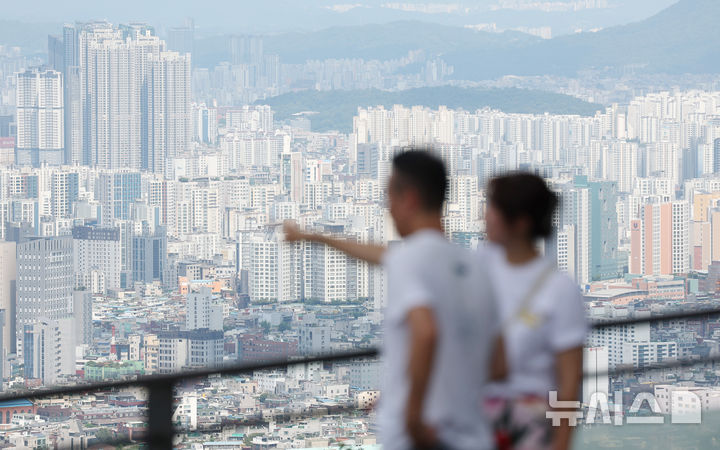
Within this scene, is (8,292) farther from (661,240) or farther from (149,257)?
(661,240)

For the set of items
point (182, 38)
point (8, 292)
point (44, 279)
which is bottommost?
point (8, 292)

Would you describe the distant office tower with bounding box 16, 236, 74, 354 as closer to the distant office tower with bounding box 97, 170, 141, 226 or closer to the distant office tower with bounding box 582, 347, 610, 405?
the distant office tower with bounding box 97, 170, 141, 226

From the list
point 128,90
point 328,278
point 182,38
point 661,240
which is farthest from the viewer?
point 182,38

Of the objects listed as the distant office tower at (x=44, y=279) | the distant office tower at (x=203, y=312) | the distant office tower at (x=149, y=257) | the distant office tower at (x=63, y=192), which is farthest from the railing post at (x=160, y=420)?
the distant office tower at (x=63, y=192)

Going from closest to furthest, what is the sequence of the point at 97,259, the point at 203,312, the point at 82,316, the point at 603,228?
the point at 203,312 < the point at 603,228 < the point at 82,316 < the point at 97,259

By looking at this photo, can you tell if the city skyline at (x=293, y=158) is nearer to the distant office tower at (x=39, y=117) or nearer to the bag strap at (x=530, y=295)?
the distant office tower at (x=39, y=117)

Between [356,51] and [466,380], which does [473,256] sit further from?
[356,51]

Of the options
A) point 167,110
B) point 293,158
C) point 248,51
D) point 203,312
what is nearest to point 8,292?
point 203,312
